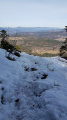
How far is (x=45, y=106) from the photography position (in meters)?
7.06

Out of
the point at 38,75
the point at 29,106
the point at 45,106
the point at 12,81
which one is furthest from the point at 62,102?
the point at 38,75

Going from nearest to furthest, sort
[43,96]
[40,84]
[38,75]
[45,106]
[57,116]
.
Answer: [57,116] < [45,106] < [43,96] < [40,84] < [38,75]

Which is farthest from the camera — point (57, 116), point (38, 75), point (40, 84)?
point (38, 75)

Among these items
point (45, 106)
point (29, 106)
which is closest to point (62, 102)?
point (45, 106)

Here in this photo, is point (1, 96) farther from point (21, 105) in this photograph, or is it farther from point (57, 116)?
point (57, 116)

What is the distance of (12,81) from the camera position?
9641 mm

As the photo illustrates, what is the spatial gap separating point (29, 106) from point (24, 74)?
14.5 feet

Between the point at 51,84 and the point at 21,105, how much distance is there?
2.72 metres

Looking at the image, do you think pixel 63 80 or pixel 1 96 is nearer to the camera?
pixel 1 96

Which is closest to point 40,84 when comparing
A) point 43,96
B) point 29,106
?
point 43,96

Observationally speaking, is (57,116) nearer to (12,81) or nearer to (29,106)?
A: (29,106)

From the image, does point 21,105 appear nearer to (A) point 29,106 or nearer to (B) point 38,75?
(A) point 29,106

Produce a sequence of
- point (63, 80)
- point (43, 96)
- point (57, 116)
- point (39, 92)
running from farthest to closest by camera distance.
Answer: point (63, 80)
point (39, 92)
point (43, 96)
point (57, 116)

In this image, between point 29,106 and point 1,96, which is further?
point 1,96
